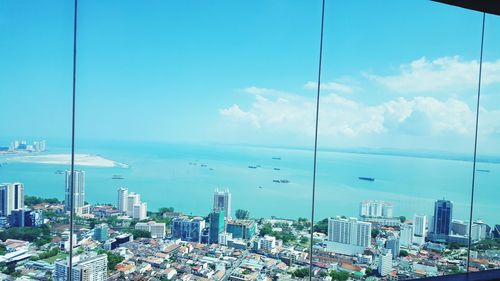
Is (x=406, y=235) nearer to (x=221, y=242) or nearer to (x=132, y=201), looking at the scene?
(x=221, y=242)

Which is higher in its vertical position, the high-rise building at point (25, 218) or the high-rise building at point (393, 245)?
the high-rise building at point (25, 218)

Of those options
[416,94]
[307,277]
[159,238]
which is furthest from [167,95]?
[416,94]

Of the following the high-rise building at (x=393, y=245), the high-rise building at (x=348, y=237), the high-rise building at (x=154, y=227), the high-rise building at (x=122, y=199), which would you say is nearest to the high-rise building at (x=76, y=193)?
the high-rise building at (x=122, y=199)

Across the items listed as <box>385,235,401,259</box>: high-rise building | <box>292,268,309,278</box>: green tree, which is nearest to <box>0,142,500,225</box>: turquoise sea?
<box>385,235,401,259</box>: high-rise building

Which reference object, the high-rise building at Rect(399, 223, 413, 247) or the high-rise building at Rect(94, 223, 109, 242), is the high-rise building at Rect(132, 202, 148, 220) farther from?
the high-rise building at Rect(399, 223, 413, 247)

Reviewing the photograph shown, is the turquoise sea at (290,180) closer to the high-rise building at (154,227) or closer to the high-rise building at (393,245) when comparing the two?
the high-rise building at (154,227)

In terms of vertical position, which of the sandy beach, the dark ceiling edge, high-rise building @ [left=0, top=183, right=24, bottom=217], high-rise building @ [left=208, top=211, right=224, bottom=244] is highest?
the dark ceiling edge

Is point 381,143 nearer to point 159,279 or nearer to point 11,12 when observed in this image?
point 159,279

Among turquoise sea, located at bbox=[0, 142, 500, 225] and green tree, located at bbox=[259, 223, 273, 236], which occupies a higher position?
turquoise sea, located at bbox=[0, 142, 500, 225]
